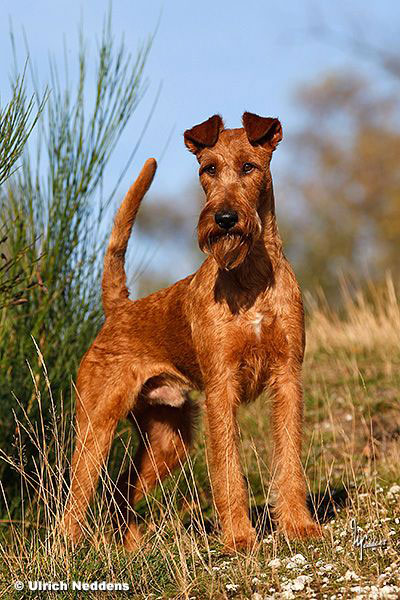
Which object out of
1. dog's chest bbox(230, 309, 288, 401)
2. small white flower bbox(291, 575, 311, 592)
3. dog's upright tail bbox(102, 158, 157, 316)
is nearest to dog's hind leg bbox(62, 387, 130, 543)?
dog's upright tail bbox(102, 158, 157, 316)

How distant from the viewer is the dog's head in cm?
386

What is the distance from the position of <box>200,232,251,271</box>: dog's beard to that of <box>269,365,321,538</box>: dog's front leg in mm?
634

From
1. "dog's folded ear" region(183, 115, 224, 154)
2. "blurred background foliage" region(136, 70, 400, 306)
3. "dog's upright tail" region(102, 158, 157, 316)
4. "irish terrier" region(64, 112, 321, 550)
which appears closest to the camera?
"irish terrier" region(64, 112, 321, 550)

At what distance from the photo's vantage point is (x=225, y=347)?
411 centimetres

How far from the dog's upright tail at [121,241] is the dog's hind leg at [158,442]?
732 millimetres

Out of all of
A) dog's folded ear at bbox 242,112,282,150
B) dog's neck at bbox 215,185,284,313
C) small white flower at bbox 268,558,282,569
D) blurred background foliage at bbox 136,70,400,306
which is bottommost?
small white flower at bbox 268,558,282,569

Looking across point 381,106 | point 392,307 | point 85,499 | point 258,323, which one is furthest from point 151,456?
point 381,106

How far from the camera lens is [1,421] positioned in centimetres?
579

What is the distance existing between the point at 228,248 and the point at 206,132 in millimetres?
750

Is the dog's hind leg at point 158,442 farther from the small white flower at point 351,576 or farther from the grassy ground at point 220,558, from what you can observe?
the small white flower at point 351,576

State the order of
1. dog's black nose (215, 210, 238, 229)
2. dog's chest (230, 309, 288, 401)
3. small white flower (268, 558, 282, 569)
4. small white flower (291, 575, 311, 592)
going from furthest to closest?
dog's chest (230, 309, 288, 401) → dog's black nose (215, 210, 238, 229) → small white flower (268, 558, 282, 569) → small white flower (291, 575, 311, 592)

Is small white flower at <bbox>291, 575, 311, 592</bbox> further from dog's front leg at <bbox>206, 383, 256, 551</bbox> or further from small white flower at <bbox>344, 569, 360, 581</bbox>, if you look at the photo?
dog's front leg at <bbox>206, 383, 256, 551</bbox>

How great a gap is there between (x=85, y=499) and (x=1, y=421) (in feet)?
4.80

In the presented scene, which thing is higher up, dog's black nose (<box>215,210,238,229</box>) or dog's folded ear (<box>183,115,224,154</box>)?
dog's folded ear (<box>183,115,224,154</box>)
